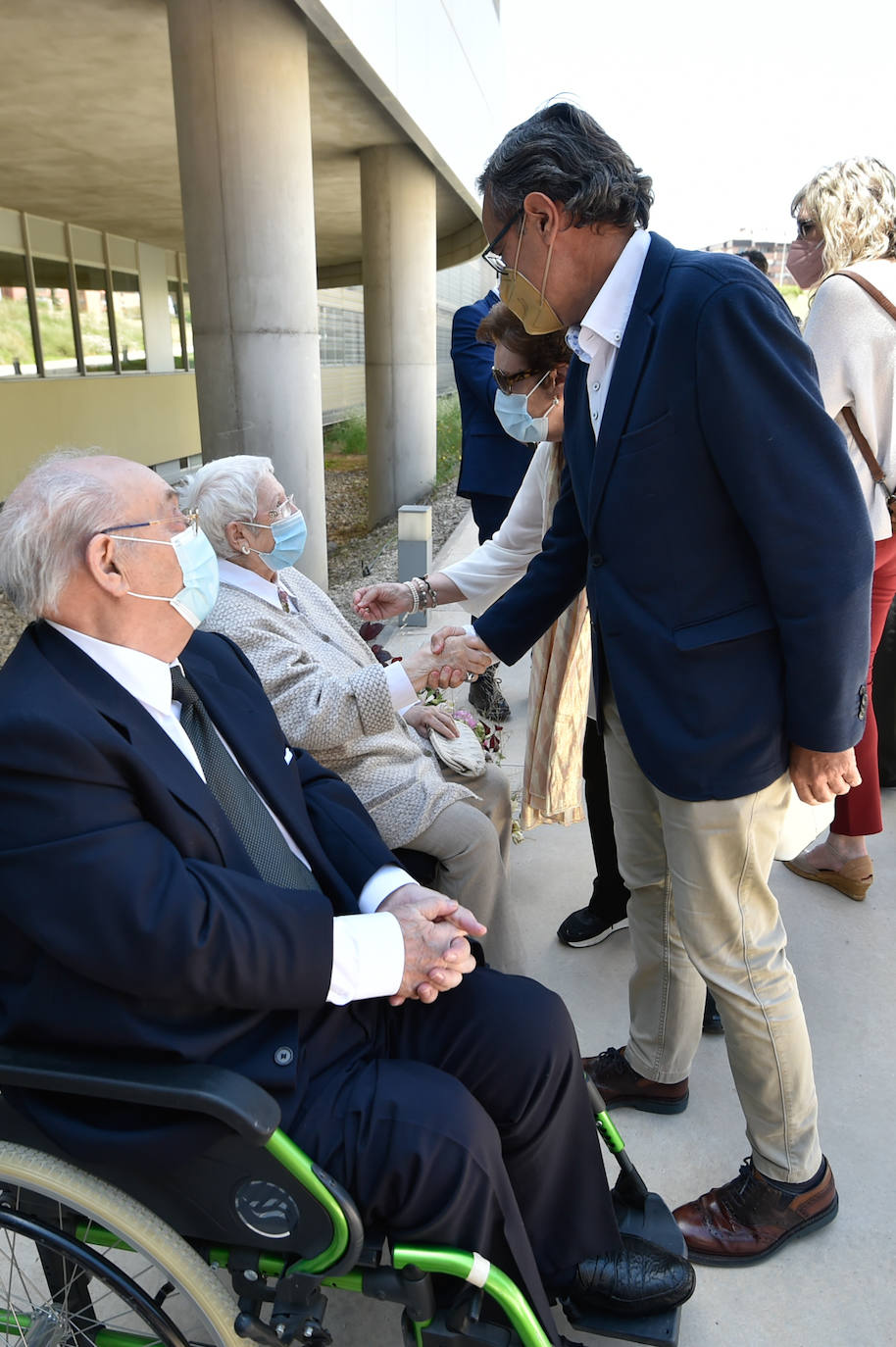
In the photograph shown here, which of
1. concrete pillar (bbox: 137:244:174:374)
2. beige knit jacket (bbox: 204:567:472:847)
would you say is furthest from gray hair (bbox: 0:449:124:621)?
concrete pillar (bbox: 137:244:174:374)

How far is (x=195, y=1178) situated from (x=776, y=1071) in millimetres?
1196

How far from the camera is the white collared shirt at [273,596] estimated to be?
2562 mm

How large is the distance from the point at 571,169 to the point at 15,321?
13716mm

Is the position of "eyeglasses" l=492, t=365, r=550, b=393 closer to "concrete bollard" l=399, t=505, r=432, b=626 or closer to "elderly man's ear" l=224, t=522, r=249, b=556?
"elderly man's ear" l=224, t=522, r=249, b=556

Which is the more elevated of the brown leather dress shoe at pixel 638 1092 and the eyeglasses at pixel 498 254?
the eyeglasses at pixel 498 254

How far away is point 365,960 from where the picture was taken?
1.70m

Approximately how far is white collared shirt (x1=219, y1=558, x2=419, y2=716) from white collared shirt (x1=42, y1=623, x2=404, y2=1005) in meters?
0.84

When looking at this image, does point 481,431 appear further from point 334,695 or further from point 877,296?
point 334,695

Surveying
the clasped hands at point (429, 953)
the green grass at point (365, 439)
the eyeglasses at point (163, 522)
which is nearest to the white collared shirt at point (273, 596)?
the eyeglasses at point (163, 522)

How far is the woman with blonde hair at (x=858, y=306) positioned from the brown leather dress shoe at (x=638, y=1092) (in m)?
1.24

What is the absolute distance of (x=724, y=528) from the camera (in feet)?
5.77

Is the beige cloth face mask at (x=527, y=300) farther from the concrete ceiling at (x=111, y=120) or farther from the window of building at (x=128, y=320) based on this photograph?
the window of building at (x=128, y=320)

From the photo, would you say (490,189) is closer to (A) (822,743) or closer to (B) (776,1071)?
(A) (822,743)

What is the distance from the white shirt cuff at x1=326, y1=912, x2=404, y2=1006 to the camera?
1679 mm
